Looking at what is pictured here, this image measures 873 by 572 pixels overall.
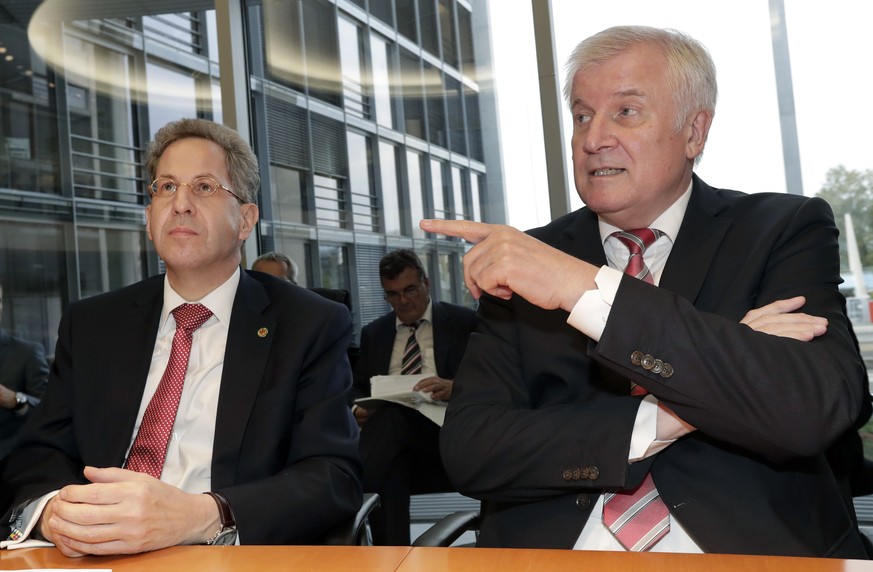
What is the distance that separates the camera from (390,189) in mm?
5227

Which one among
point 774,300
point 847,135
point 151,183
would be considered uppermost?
point 847,135

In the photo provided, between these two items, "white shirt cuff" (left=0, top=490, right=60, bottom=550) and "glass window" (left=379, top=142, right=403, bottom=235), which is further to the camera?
"glass window" (left=379, top=142, right=403, bottom=235)

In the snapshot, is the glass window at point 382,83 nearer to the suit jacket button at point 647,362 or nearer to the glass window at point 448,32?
the glass window at point 448,32

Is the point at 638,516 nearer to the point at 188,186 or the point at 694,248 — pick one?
the point at 694,248

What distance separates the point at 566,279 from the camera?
1.46m

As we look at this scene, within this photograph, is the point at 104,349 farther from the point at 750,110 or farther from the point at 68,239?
the point at 68,239

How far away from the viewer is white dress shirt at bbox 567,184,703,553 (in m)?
1.43

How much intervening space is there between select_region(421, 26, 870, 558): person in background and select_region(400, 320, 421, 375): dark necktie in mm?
2744

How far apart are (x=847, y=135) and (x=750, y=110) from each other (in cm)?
48

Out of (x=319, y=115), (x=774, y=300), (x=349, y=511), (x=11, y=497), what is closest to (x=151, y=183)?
(x=11, y=497)

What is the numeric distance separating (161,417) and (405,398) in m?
1.60

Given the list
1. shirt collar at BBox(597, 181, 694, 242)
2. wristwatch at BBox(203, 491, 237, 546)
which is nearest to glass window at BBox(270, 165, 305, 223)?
shirt collar at BBox(597, 181, 694, 242)

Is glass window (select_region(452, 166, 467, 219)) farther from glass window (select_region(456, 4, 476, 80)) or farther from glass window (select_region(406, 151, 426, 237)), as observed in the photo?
glass window (select_region(456, 4, 476, 80))

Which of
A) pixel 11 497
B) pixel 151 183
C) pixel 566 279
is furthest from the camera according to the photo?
pixel 151 183
